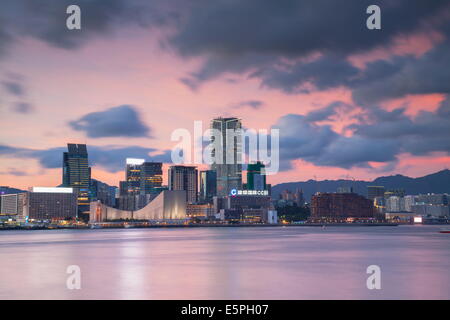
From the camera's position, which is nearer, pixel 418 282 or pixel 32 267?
pixel 418 282

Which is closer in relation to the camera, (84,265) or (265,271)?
(265,271)

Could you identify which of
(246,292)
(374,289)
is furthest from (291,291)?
(374,289)

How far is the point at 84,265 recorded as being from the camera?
4134 cm

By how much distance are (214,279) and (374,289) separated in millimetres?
9544

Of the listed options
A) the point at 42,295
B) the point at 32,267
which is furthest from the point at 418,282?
the point at 32,267

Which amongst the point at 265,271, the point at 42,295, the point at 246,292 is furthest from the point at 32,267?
the point at 246,292

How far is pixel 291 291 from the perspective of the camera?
26.5 meters

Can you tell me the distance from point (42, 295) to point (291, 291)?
12.3 m
